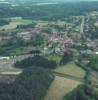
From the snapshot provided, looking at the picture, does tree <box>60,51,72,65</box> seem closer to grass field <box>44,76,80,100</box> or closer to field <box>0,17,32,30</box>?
grass field <box>44,76,80,100</box>

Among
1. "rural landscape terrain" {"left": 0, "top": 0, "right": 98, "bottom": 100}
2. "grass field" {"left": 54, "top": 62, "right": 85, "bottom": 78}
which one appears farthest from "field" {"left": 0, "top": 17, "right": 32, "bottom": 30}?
"grass field" {"left": 54, "top": 62, "right": 85, "bottom": 78}

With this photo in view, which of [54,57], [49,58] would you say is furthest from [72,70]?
[54,57]

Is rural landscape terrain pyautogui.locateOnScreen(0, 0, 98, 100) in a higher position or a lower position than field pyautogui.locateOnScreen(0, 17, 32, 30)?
higher

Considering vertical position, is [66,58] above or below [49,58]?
below

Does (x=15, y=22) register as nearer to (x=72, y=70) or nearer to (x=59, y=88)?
(x=72, y=70)

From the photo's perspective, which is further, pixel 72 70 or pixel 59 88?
pixel 72 70

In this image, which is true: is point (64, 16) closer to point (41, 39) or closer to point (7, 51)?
point (41, 39)
